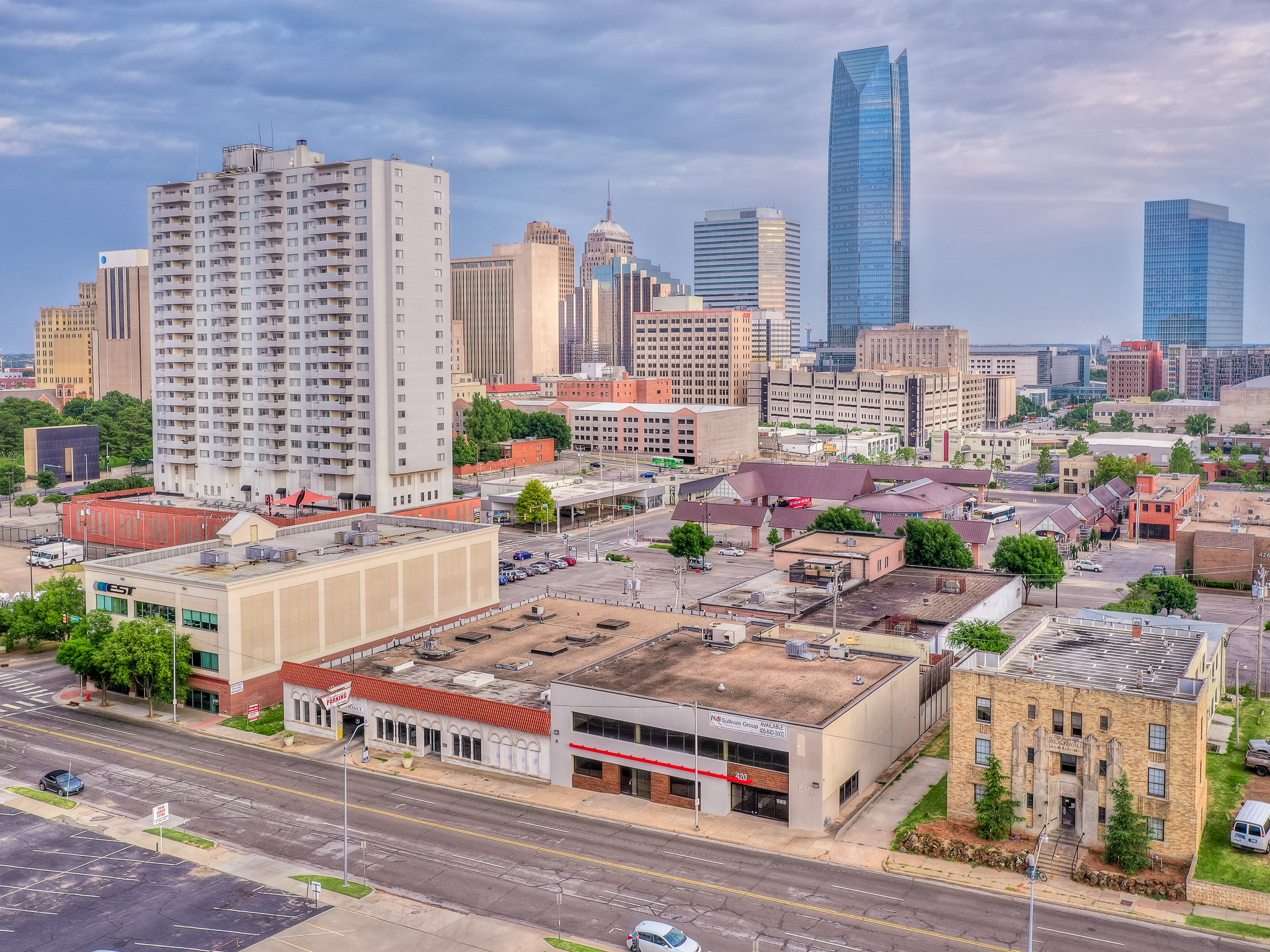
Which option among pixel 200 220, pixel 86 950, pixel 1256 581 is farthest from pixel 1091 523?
pixel 86 950

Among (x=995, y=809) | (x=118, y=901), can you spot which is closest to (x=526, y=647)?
(x=118, y=901)

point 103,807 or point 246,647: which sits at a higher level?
point 246,647

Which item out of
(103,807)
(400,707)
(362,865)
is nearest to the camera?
(362,865)

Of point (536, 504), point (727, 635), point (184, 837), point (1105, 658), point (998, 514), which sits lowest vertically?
point (184, 837)

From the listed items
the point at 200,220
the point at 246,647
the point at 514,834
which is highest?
the point at 200,220

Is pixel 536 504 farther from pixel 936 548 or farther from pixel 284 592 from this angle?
pixel 284 592

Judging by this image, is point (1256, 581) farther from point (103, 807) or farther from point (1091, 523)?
point (103, 807)

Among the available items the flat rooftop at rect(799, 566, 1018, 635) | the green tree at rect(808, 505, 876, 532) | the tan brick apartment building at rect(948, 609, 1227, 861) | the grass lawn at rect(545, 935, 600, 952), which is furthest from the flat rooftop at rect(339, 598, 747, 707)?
the green tree at rect(808, 505, 876, 532)
